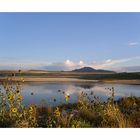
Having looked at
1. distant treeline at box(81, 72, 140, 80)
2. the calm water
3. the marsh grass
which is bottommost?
the marsh grass

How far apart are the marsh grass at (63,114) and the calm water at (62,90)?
0.09m

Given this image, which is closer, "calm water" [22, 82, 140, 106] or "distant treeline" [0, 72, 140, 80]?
"calm water" [22, 82, 140, 106]

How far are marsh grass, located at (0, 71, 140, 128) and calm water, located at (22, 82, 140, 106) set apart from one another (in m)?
0.09

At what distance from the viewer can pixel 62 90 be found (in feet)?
19.7

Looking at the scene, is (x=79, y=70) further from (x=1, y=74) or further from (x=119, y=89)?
(x=1, y=74)

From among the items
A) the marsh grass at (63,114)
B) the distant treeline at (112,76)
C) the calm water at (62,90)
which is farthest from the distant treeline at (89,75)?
the marsh grass at (63,114)

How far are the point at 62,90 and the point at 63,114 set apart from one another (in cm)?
55

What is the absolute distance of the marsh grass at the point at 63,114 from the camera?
5.13 metres

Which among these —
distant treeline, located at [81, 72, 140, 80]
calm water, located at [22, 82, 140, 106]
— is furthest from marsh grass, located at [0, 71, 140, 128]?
distant treeline, located at [81, 72, 140, 80]

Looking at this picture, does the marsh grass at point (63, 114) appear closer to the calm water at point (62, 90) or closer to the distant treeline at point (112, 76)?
the calm water at point (62, 90)

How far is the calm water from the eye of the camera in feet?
19.4

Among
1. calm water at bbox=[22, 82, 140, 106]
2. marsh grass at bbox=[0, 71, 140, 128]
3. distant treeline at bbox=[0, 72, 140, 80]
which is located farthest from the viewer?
distant treeline at bbox=[0, 72, 140, 80]

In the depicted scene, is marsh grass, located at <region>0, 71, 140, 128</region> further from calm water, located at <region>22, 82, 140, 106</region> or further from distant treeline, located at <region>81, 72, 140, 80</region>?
distant treeline, located at <region>81, 72, 140, 80</region>

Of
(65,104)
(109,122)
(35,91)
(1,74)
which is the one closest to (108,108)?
(109,122)
